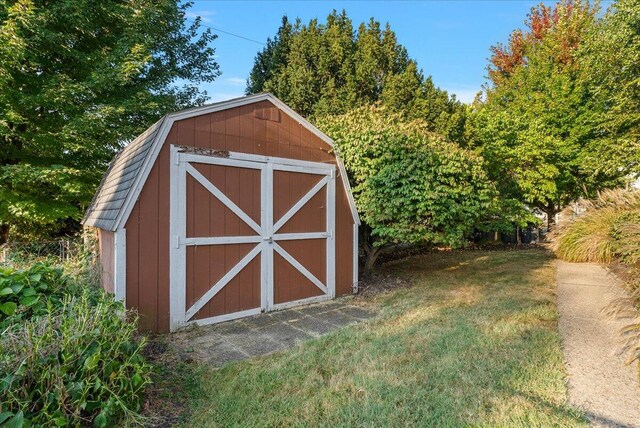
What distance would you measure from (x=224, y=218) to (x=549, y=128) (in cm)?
1120

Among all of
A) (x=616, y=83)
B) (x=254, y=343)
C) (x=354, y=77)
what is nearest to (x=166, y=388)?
(x=254, y=343)

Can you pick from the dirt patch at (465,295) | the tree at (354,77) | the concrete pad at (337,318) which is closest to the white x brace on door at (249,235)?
the concrete pad at (337,318)

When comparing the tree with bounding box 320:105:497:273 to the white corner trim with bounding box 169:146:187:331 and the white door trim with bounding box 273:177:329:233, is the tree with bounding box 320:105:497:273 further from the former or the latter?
the white corner trim with bounding box 169:146:187:331

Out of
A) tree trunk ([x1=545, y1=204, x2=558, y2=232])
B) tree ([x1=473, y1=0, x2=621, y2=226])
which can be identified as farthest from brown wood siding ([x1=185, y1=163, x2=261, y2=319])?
tree trunk ([x1=545, y1=204, x2=558, y2=232])

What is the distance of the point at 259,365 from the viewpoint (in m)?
2.95

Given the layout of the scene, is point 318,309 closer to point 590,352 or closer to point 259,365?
point 259,365

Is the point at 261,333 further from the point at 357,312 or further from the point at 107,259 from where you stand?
the point at 107,259

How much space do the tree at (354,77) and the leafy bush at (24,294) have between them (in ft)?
25.3

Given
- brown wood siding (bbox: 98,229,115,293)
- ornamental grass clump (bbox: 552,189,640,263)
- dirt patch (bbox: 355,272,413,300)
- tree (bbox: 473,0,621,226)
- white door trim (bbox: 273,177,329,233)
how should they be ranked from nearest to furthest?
1. brown wood siding (bbox: 98,229,115,293)
2. white door trim (bbox: 273,177,329,233)
3. dirt patch (bbox: 355,272,413,300)
4. ornamental grass clump (bbox: 552,189,640,263)
5. tree (bbox: 473,0,621,226)

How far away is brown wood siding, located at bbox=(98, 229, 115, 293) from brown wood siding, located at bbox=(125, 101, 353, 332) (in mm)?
306

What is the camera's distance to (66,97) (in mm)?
6715

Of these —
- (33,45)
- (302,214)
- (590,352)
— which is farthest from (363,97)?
(590,352)

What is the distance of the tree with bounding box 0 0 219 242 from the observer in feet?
21.0

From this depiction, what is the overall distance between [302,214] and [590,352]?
3.62m
